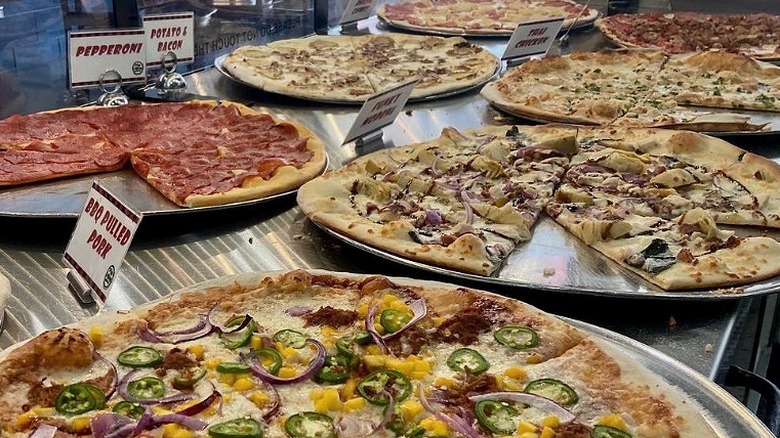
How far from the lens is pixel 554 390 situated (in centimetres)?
237

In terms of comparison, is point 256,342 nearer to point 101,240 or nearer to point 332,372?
point 332,372

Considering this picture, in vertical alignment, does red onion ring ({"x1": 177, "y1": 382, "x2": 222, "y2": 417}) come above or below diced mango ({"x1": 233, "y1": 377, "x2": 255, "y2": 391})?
above

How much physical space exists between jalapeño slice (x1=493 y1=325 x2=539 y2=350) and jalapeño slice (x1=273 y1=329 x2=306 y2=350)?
57cm

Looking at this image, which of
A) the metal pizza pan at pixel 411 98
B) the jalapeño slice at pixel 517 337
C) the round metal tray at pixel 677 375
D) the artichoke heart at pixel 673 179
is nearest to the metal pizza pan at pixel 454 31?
the metal pizza pan at pixel 411 98

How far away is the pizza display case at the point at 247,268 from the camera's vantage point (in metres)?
2.89

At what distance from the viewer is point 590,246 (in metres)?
3.46

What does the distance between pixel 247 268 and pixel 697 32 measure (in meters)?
6.34

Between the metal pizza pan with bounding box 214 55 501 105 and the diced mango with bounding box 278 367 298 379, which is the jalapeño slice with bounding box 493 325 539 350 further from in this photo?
the metal pizza pan with bounding box 214 55 501 105

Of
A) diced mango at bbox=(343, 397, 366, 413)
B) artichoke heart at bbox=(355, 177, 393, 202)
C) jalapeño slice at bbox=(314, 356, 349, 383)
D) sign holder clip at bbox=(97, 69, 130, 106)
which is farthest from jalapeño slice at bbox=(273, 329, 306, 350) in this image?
sign holder clip at bbox=(97, 69, 130, 106)

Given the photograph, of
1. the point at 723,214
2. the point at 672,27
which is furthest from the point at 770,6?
the point at 723,214

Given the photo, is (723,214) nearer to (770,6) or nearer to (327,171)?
(327,171)

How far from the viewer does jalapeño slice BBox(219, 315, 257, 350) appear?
99.9 inches

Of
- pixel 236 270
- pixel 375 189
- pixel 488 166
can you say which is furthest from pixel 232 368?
pixel 488 166

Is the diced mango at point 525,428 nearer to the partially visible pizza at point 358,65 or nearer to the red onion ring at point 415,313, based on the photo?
the red onion ring at point 415,313
